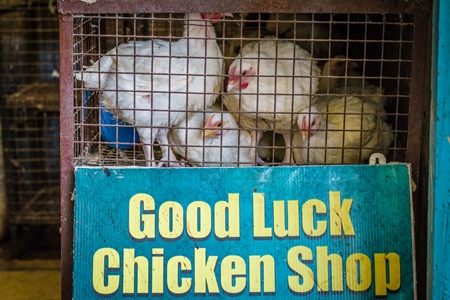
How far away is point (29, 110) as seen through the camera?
529 cm

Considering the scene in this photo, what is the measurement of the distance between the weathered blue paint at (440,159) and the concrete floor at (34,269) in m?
2.45

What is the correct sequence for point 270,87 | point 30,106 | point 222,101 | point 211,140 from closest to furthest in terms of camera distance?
1. point 222,101
2. point 270,87
3. point 211,140
4. point 30,106

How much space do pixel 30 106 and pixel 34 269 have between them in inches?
45.7

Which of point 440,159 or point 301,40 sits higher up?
point 301,40

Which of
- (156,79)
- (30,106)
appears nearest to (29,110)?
(30,106)

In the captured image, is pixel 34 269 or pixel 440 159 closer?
pixel 440 159

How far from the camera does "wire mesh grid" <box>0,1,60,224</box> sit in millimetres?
4839

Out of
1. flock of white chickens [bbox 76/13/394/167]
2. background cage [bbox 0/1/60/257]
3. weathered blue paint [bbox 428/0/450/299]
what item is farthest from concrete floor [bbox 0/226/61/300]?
weathered blue paint [bbox 428/0/450/299]

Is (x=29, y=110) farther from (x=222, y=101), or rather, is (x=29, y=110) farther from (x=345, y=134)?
(x=345, y=134)

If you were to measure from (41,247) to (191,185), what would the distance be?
269cm

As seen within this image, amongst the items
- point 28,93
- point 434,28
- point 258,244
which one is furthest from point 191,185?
point 28,93

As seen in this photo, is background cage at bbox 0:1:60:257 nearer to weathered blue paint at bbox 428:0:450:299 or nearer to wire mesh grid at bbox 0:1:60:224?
wire mesh grid at bbox 0:1:60:224

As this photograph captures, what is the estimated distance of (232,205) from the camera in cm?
262

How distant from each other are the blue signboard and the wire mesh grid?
→ 7.49ft
